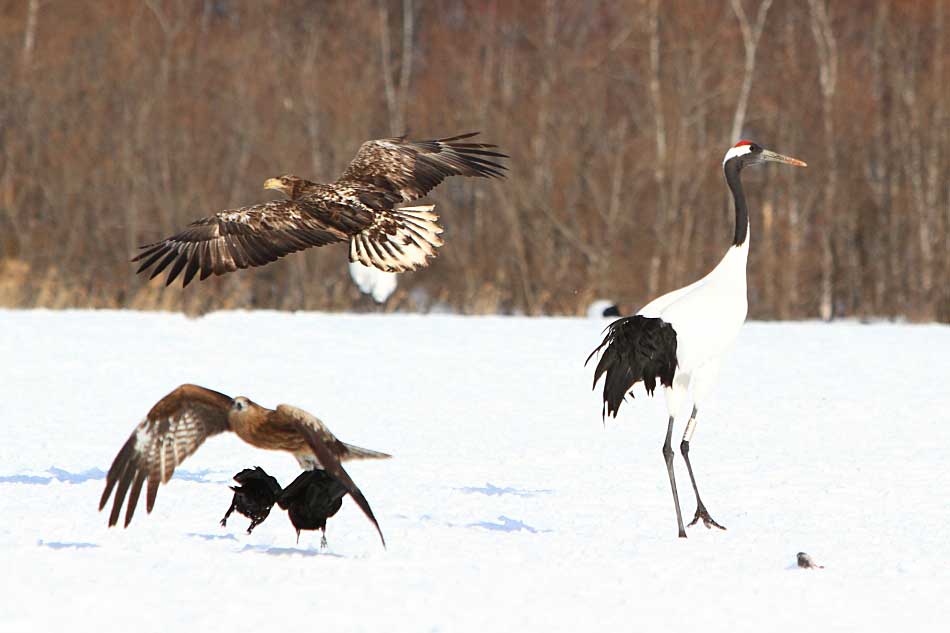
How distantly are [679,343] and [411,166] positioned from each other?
250 centimetres

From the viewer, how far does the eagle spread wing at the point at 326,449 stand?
6113 millimetres

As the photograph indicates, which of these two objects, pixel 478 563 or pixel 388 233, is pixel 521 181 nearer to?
pixel 388 233

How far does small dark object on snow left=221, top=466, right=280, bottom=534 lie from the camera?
23.5 ft

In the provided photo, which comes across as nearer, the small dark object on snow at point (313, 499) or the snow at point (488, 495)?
the snow at point (488, 495)

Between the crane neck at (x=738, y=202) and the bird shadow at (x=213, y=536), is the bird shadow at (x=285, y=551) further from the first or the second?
the crane neck at (x=738, y=202)

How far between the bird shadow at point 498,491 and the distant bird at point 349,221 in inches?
54.9

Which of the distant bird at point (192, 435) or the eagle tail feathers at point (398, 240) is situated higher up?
the eagle tail feathers at point (398, 240)

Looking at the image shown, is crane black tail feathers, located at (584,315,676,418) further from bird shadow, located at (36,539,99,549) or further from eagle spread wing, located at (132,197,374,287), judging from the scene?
bird shadow, located at (36,539,99,549)

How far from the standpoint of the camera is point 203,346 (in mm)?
16500

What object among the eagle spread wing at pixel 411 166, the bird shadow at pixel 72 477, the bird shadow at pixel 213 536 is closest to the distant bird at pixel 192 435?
the bird shadow at pixel 213 536

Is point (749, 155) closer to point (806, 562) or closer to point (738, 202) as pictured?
point (738, 202)

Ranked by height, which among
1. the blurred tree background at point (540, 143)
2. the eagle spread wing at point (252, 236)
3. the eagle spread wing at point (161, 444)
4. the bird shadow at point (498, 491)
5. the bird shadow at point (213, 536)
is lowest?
the bird shadow at point (213, 536)

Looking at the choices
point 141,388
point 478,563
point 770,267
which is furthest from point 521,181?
point 478,563

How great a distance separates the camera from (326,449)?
20.6ft
